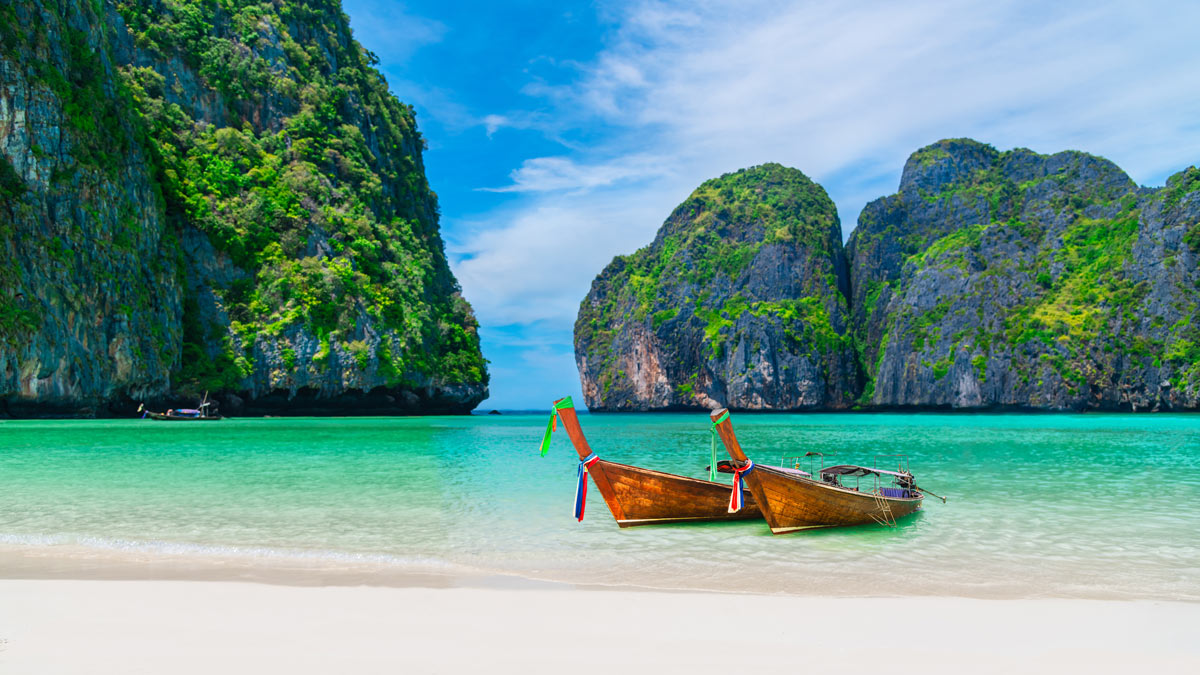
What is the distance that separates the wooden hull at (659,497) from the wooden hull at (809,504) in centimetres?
65

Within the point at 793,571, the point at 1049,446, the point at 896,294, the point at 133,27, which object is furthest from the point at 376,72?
the point at 896,294

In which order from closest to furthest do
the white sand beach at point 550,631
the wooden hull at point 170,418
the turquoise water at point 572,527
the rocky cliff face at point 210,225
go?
the white sand beach at point 550,631 < the turquoise water at point 572,527 < the rocky cliff face at point 210,225 < the wooden hull at point 170,418

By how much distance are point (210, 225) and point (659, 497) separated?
45928mm

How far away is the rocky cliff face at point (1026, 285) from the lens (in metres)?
75.2

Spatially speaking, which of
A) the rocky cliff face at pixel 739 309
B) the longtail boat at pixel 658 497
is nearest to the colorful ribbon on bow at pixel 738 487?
the longtail boat at pixel 658 497

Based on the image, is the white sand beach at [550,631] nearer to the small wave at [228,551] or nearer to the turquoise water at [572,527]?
the turquoise water at [572,527]

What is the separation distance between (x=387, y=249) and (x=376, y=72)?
26815mm

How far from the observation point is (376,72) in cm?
7169

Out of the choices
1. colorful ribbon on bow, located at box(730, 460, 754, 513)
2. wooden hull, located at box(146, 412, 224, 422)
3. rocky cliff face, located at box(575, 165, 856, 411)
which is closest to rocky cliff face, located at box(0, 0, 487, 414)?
wooden hull, located at box(146, 412, 224, 422)

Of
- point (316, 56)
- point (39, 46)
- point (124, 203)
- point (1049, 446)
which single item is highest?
point (316, 56)

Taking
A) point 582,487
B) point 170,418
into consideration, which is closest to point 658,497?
point 582,487

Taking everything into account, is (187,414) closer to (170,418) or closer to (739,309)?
(170,418)

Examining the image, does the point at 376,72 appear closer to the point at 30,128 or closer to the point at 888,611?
the point at 30,128

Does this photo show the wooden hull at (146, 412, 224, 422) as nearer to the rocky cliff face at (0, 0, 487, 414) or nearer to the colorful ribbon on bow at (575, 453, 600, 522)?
the rocky cliff face at (0, 0, 487, 414)
